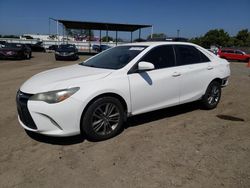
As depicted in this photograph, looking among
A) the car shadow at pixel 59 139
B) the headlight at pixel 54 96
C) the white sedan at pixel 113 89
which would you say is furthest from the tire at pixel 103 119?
the headlight at pixel 54 96

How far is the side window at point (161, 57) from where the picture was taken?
16.3ft

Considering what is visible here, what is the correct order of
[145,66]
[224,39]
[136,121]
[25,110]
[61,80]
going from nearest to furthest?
[25,110]
[61,80]
[145,66]
[136,121]
[224,39]

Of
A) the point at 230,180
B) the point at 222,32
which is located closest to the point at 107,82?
the point at 230,180

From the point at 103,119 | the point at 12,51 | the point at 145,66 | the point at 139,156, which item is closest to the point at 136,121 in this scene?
the point at 103,119

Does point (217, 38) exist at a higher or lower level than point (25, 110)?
higher

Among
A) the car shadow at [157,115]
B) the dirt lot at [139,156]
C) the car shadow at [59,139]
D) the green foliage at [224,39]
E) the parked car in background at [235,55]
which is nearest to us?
the dirt lot at [139,156]

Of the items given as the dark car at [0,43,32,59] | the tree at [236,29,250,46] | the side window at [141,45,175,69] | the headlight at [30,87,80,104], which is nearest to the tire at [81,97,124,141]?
the headlight at [30,87,80,104]

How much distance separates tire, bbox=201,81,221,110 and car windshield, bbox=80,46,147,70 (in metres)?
2.03

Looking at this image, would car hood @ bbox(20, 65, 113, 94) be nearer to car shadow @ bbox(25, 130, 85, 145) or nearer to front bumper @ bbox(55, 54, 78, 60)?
car shadow @ bbox(25, 130, 85, 145)

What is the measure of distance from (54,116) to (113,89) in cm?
101

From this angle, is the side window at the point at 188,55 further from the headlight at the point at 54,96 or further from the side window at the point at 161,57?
the headlight at the point at 54,96

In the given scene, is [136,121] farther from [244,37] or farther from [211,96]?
[244,37]

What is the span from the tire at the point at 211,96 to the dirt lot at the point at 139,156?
2.38ft

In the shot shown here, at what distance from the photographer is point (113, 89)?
4.23 metres
